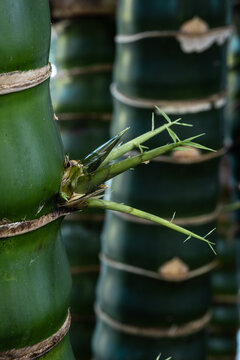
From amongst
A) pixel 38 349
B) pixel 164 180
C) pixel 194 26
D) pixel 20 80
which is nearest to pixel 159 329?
pixel 164 180

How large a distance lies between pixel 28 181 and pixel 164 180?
0.71 meters

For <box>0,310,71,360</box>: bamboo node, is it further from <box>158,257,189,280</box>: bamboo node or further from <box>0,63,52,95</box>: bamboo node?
<box>158,257,189,280</box>: bamboo node

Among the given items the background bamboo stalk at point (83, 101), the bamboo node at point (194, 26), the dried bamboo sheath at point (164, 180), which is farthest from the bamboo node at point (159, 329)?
the bamboo node at point (194, 26)

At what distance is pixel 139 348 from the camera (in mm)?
1229

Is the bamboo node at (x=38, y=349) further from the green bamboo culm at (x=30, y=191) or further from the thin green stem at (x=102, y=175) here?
the thin green stem at (x=102, y=175)

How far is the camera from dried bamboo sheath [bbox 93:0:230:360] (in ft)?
3.67

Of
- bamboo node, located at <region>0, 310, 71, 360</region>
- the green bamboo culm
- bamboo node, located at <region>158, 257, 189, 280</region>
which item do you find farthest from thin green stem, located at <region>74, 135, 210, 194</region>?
bamboo node, located at <region>158, 257, 189, 280</region>

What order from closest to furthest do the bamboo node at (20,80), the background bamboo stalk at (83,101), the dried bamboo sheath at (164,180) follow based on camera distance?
the bamboo node at (20,80) → the dried bamboo sheath at (164,180) → the background bamboo stalk at (83,101)

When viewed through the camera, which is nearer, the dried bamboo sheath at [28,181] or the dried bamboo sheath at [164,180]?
the dried bamboo sheath at [28,181]

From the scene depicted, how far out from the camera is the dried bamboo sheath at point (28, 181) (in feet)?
1.44

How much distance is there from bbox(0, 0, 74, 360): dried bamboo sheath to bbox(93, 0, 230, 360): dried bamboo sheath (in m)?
0.63

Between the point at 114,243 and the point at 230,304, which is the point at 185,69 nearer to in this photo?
the point at 114,243

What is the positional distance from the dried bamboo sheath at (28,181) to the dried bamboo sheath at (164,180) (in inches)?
25.0

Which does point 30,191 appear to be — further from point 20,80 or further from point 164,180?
point 164,180
